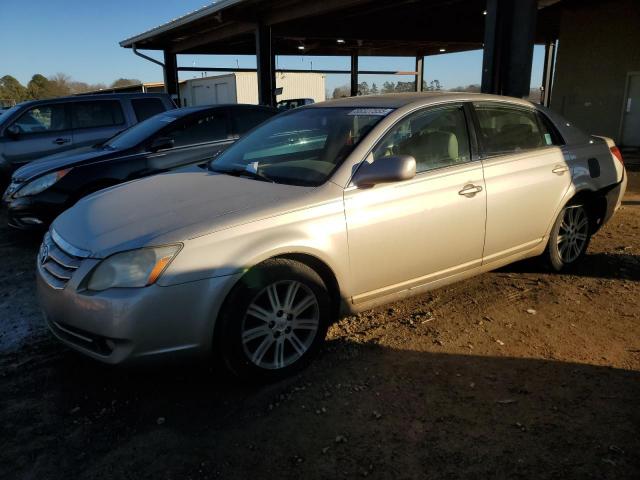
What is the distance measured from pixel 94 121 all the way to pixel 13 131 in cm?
122

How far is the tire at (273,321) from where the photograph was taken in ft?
9.24

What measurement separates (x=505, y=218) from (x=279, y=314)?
1958 millimetres

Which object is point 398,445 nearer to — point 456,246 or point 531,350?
point 531,350

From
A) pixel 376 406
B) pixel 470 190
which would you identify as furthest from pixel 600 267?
pixel 376 406

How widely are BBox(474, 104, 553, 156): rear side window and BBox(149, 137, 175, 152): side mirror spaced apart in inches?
150

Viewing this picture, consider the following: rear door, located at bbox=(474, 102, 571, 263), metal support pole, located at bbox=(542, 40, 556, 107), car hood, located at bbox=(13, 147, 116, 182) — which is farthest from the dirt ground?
metal support pole, located at bbox=(542, 40, 556, 107)

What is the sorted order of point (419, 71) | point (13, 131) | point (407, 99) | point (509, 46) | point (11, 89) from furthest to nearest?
point (11, 89) < point (419, 71) < point (13, 131) < point (509, 46) < point (407, 99)

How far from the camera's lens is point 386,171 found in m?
3.16

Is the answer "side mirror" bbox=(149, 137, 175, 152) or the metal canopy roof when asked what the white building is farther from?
"side mirror" bbox=(149, 137, 175, 152)

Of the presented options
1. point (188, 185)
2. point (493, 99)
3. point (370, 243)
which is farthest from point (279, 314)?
point (493, 99)

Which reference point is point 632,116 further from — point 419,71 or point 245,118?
point 419,71

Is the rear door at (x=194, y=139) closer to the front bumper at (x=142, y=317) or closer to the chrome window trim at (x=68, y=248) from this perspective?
the chrome window trim at (x=68, y=248)

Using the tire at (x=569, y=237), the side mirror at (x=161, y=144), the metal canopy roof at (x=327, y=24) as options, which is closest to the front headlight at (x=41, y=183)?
the side mirror at (x=161, y=144)

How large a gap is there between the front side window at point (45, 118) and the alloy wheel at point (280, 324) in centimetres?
711
